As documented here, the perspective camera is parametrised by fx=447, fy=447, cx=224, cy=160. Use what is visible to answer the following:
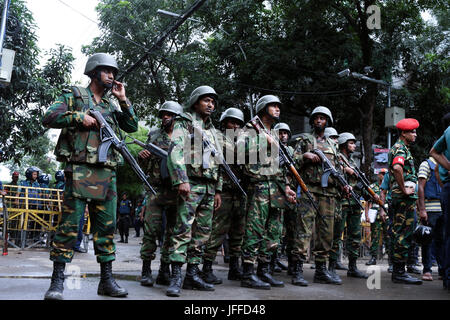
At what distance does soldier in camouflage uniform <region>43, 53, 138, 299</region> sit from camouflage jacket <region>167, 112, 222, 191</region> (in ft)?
1.95

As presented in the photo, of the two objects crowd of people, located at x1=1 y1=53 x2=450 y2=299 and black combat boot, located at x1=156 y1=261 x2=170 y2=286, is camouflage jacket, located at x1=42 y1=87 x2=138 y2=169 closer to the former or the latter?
crowd of people, located at x1=1 y1=53 x2=450 y2=299

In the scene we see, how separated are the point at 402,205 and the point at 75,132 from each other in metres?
4.36

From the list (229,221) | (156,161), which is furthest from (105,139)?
(229,221)

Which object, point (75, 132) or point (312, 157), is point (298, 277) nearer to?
point (312, 157)

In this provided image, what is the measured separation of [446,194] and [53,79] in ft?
40.9

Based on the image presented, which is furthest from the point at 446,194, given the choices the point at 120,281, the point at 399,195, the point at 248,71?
the point at 248,71

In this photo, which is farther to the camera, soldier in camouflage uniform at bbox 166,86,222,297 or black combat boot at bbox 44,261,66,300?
soldier in camouflage uniform at bbox 166,86,222,297

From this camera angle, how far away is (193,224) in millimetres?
4867

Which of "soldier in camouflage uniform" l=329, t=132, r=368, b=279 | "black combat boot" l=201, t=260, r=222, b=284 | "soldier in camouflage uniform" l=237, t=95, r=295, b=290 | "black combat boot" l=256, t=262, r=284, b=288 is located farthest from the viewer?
"soldier in camouflage uniform" l=329, t=132, r=368, b=279

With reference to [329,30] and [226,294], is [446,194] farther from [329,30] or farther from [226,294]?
[329,30]

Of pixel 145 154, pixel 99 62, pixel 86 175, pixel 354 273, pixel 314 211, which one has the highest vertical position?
pixel 99 62

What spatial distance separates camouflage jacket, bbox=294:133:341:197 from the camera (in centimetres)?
593

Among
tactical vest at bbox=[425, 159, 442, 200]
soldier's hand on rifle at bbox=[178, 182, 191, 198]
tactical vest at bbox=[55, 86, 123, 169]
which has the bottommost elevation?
soldier's hand on rifle at bbox=[178, 182, 191, 198]

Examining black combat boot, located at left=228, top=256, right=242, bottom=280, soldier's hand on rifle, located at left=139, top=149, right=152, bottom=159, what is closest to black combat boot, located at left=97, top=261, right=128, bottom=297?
soldier's hand on rifle, located at left=139, top=149, right=152, bottom=159
